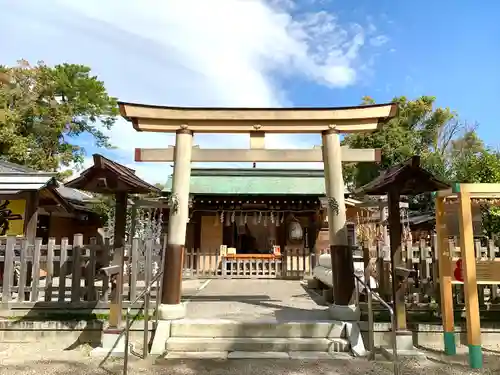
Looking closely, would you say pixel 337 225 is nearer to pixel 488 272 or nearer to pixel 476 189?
pixel 476 189

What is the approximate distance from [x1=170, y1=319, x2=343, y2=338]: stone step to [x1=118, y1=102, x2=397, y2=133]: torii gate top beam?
11.5ft

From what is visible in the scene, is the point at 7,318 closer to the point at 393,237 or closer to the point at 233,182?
the point at 393,237

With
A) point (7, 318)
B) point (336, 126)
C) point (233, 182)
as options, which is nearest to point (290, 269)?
point (233, 182)

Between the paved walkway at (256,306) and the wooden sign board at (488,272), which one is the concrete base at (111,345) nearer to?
the paved walkway at (256,306)

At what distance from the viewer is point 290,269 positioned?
48.4ft

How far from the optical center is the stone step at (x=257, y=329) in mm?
5895

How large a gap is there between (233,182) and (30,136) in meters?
13.2

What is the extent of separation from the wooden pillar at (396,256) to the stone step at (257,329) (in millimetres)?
949

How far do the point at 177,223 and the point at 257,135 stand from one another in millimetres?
2275

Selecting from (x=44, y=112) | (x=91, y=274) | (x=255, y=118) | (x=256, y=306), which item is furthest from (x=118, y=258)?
(x=44, y=112)

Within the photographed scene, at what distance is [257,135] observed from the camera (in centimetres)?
717

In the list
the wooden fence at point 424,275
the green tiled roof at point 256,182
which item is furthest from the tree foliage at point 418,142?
the wooden fence at point 424,275

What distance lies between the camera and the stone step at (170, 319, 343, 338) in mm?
5895

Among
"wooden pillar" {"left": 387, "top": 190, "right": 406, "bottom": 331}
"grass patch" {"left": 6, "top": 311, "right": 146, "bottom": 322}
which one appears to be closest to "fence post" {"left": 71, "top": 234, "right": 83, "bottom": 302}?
"grass patch" {"left": 6, "top": 311, "right": 146, "bottom": 322}
